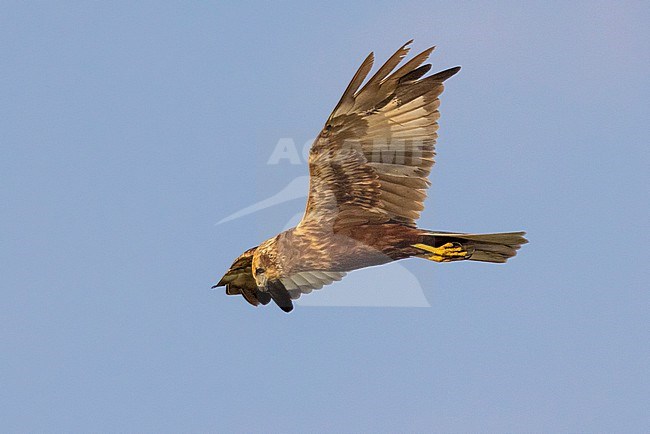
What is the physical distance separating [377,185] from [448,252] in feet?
3.80

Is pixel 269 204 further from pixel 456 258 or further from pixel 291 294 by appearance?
pixel 456 258

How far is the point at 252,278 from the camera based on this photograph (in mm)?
15742

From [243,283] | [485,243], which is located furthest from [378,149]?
[243,283]

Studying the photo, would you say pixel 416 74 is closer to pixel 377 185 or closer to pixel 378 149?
pixel 378 149

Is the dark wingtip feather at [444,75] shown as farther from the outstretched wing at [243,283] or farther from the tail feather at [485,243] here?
the outstretched wing at [243,283]

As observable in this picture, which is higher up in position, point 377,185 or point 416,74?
point 416,74

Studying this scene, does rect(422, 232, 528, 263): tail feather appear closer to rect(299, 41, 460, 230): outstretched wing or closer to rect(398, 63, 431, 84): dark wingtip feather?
rect(299, 41, 460, 230): outstretched wing

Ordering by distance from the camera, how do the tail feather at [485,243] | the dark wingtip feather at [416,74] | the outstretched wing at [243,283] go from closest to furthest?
the dark wingtip feather at [416,74], the tail feather at [485,243], the outstretched wing at [243,283]

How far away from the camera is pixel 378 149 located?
13352 millimetres

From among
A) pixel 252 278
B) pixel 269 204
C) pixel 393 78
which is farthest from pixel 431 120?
pixel 252 278

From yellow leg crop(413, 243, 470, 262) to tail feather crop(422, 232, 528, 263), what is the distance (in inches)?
1.4

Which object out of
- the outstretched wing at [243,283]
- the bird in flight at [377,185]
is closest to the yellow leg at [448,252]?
the bird in flight at [377,185]

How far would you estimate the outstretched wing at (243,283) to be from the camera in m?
15.6

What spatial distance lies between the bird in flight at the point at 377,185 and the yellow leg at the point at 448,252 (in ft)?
0.04
